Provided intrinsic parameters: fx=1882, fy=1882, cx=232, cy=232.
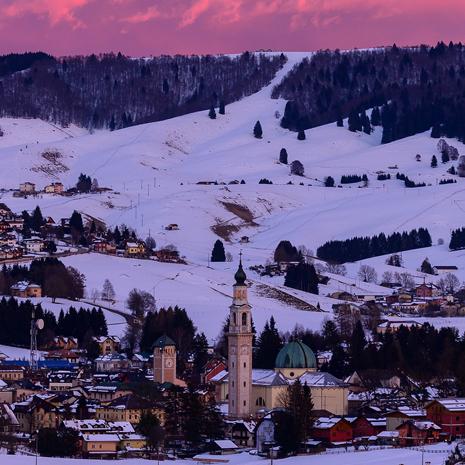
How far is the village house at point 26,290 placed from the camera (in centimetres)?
10338

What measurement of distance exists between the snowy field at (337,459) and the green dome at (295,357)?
44.7 feet

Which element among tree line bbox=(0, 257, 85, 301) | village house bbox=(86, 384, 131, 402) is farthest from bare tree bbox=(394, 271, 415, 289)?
village house bbox=(86, 384, 131, 402)

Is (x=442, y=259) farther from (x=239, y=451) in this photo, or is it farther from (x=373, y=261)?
(x=239, y=451)

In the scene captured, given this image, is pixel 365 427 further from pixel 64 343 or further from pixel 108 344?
pixel 64 343

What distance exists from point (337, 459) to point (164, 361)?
72.2 feet

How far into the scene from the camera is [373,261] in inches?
5522

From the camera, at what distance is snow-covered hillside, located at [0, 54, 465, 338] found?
113 m

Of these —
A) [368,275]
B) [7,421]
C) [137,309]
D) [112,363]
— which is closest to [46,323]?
[112,363]

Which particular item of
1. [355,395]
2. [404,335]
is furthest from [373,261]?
[355,395]

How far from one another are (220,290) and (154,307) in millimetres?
8292

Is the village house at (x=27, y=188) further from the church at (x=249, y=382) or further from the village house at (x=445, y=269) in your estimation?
the church at (x=249, y=382)

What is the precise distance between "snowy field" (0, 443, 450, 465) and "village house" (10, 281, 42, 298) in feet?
139

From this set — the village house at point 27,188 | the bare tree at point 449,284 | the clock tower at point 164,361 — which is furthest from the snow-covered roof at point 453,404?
the village house at point 27,188

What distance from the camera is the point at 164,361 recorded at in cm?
8062
